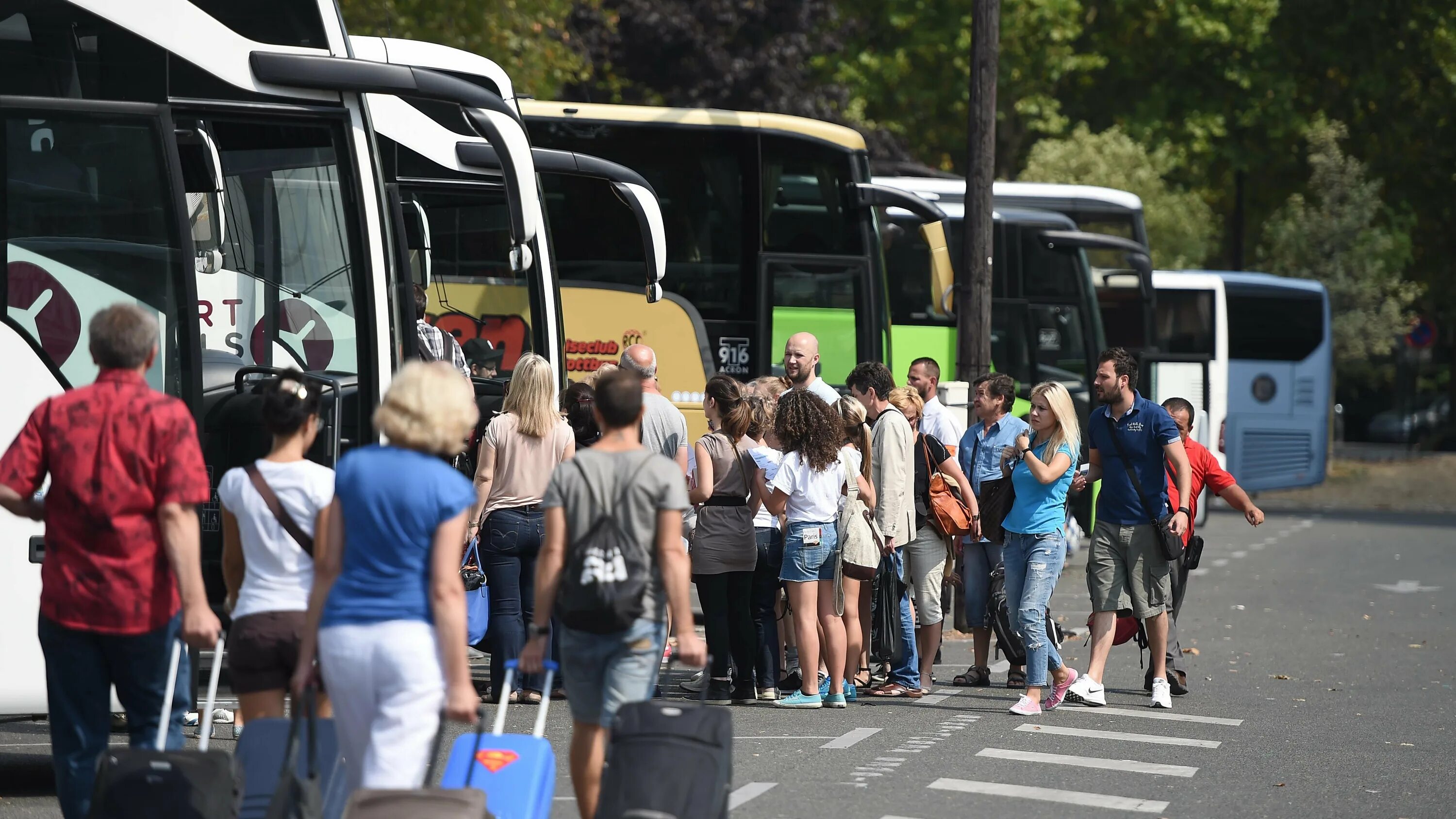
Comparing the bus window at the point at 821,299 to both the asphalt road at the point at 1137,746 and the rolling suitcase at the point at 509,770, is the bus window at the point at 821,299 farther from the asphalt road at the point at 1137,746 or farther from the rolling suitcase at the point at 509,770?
the rolling suitcase at the point at 509,770

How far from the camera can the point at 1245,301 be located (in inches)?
1257

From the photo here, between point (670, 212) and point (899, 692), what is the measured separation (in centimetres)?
655

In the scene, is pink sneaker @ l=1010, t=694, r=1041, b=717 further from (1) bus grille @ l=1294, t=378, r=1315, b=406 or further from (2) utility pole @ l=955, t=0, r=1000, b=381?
(1) bus grille @ l=1294, t=378, r=1315, b=406

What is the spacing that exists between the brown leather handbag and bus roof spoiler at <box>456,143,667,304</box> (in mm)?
2119

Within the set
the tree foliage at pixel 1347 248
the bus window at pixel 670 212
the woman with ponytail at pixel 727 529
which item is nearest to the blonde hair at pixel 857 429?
the woman with ponytail at pixel 727 529

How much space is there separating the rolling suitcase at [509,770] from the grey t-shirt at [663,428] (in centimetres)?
424

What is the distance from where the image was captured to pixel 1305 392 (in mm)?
31156

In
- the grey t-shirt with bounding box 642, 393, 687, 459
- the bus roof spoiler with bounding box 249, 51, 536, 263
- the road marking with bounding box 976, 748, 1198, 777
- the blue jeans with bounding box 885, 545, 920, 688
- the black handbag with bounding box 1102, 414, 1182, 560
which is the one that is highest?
the bus roof spoiler with bounding box 249, 51, 536, 263

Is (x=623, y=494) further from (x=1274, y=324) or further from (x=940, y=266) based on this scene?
(x=1274, y=324)

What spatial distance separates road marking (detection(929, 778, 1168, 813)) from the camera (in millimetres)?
7277

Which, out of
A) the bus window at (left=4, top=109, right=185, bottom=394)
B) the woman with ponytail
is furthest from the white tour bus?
the woman with ponytail

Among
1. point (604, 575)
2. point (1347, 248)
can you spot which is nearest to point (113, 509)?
point (604, 575)

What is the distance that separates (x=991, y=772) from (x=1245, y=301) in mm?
25550

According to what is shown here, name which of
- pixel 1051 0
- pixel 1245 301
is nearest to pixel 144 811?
pixel 1245 301
